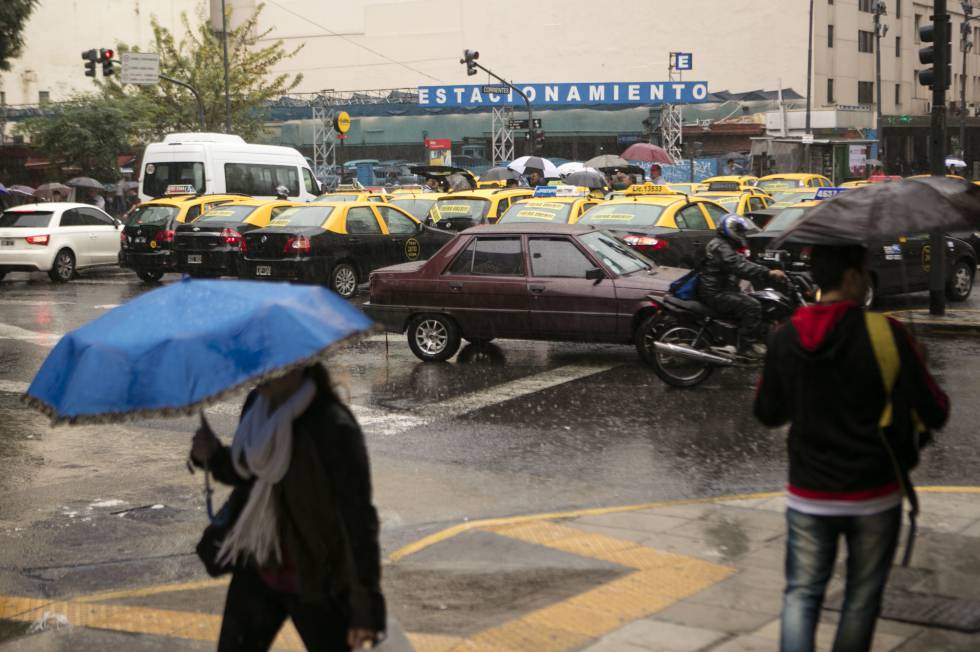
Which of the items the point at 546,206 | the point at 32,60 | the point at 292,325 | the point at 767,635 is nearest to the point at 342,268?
the point at 546,206

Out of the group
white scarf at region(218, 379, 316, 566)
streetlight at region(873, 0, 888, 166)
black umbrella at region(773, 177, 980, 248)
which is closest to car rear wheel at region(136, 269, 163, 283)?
black umbrella at region(773, 177, 980, 248)

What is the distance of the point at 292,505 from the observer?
389 centimetres

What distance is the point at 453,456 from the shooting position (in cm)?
950

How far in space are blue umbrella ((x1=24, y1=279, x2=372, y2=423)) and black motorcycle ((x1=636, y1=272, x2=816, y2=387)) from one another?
8377 millimetres

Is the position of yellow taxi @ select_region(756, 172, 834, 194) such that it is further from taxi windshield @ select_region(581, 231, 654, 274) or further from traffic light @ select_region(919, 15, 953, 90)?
taxi windshield @ select_region(581, 231, 654, 274)

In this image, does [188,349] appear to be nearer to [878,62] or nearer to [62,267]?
[62,267]

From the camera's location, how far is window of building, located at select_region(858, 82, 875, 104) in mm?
72062

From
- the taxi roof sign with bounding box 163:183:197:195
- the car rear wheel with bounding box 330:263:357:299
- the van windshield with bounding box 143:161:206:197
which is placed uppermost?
the van windshield with bounding box 143:161:206:197

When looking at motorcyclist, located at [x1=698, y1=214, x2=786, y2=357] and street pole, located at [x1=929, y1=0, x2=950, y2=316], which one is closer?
motorcyclist, located at [x1=698, y1=214, x2=786, y2=357]

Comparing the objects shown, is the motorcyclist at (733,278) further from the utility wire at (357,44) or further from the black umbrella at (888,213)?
the utility wire at (357,44)

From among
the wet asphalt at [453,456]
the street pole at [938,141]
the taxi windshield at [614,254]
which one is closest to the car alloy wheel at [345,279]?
the wet asphalt at [453,456]

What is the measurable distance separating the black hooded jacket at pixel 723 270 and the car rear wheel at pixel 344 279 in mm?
9963

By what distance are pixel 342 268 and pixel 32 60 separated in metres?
55.2

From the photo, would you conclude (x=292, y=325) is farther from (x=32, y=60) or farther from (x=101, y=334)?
(x=32, y=60)
